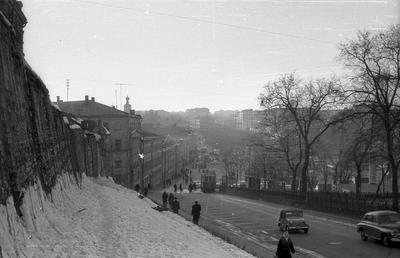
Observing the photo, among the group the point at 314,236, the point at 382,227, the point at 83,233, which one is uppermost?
the point at 83,233

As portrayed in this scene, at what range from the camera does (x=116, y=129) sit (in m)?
71.4

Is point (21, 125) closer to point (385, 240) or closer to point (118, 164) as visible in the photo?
point (385, 240)

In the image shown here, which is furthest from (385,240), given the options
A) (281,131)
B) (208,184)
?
(208,184)

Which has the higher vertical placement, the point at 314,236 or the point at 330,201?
the point at 330,201

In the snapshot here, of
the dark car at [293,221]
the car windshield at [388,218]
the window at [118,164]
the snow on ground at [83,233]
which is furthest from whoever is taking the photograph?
the window at [118,164]

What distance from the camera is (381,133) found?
38.4 m

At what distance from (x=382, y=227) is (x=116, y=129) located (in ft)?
179

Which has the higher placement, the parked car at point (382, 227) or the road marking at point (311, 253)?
the parked car at point (382, 227)

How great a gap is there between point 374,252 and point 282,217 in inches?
335

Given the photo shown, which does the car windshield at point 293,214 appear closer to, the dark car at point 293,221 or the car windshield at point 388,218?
the dark car at point 293,221

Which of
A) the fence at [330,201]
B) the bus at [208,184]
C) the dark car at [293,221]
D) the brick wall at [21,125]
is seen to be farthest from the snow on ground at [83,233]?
the bus at [208,184]

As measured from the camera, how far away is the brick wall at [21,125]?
934 centimetres

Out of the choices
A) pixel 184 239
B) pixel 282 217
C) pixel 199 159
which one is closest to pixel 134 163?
pixel 282 217

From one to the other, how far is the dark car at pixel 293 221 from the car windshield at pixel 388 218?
555cm
